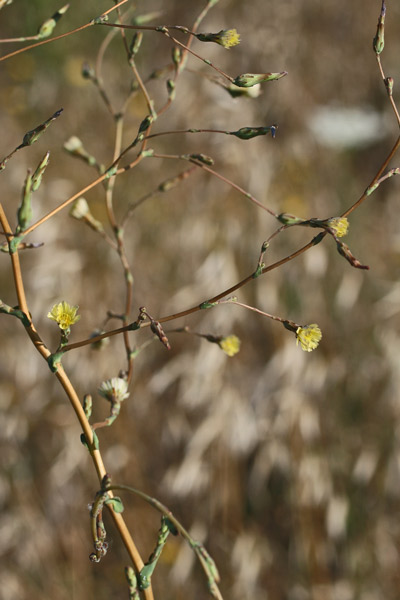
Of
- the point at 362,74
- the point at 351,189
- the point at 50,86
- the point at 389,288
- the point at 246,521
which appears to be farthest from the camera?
the point at 362,74

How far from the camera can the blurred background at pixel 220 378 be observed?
5.17ft

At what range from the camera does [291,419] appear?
1652mm

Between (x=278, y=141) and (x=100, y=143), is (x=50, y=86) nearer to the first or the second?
(x=100, y=143)

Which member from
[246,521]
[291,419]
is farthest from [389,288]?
[246,521]

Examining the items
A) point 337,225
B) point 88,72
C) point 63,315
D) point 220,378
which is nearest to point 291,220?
point 337,225

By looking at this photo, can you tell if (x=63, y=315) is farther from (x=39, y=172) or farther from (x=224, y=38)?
(x=224, y=38)

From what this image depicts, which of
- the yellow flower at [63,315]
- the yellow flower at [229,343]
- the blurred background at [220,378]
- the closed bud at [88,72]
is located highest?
the blurred background at [220,378]

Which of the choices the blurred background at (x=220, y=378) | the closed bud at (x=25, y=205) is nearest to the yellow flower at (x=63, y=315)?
the closed bud at (x=25, y=205)

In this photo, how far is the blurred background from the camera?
5.17 feet

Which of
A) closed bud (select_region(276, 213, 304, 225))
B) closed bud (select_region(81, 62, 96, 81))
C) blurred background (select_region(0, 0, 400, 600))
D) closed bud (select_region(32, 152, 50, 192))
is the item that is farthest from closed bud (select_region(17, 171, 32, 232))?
blurred background (select_region(0, 0, 400, 600))

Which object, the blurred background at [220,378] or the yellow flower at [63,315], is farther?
the blurred background at [220,378]

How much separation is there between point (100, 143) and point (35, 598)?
133 cm

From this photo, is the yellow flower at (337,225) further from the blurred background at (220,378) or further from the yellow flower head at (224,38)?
the blurred background at (220,378)

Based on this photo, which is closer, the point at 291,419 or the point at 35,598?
the point at 35,598
